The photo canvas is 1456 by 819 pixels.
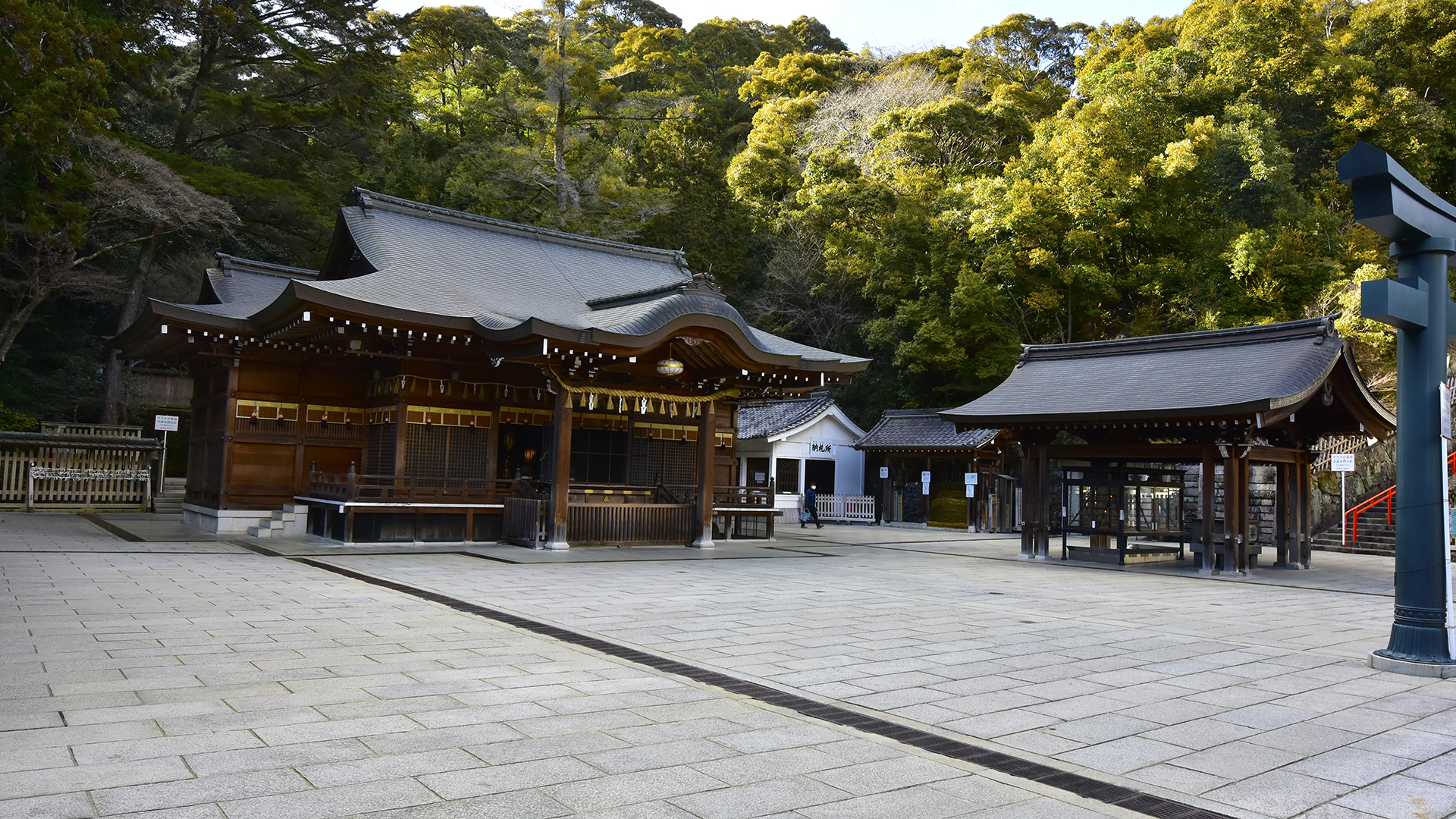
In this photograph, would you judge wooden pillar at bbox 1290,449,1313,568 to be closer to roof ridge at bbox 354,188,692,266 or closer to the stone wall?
the stone wall

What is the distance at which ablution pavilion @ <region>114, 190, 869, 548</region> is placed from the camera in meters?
15.4

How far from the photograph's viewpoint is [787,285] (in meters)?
35.8

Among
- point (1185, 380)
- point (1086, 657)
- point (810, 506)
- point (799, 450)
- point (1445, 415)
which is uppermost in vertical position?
point (1185, 380)

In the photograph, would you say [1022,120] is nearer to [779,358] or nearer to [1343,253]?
[1343,253]

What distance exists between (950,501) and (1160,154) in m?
12.8

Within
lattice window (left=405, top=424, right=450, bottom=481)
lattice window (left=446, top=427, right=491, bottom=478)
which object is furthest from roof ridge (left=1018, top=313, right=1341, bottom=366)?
lattice window (left=405, top=424, right=450, bottom=481)

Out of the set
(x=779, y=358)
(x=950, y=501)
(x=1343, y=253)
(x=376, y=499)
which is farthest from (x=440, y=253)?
(x=1343, y=253)

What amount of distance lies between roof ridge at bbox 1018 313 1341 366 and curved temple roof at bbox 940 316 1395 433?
17mm

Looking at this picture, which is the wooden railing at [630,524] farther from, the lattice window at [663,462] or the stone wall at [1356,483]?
the stone wall at [1356,483]

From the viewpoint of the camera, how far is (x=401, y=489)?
15.8m

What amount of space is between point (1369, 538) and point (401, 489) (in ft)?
73.9

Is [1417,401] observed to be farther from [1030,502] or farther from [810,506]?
[810,506]

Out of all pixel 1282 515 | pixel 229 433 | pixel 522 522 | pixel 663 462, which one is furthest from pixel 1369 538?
pixel 229 433

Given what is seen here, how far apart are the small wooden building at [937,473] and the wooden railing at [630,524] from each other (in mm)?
11002
